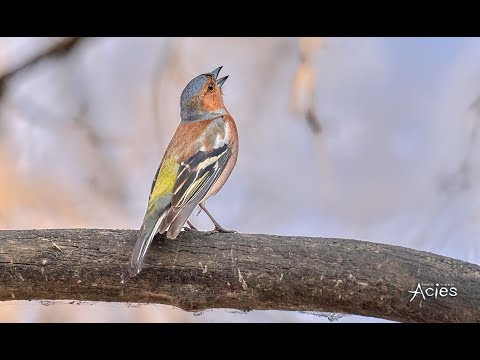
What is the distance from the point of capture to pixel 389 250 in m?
3.39

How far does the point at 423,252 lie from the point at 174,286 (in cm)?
121

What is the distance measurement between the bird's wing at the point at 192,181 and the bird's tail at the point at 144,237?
4 centimetres

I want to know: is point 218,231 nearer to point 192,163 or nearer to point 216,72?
point 192,163

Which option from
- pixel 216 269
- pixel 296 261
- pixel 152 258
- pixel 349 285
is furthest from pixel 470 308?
pixel 152 258

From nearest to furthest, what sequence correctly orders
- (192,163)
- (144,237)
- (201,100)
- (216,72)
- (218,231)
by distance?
1. (144,237)
2. (218,231)
3. (192,163)
4. (201,100)
5. (216,72)

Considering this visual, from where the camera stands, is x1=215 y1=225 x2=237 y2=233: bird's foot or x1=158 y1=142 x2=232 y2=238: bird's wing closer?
x1=158 y1=142 x2=232 y2=238: bird's wing

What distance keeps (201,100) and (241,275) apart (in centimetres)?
129

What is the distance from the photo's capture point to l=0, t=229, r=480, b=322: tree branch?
3.30 metres

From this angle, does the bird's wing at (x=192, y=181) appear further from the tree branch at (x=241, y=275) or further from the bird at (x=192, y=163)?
the tree branch at (x=241, y=275)

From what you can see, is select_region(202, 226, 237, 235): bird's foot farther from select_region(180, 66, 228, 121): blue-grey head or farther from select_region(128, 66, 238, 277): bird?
select_region(180, 66, 228, 121): blue-grey head

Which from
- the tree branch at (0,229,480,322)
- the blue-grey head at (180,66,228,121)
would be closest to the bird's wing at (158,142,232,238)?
the tree branch at (0,229,480,322)

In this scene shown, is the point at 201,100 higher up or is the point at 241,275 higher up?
the point at 201,100

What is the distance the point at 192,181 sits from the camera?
358 cm

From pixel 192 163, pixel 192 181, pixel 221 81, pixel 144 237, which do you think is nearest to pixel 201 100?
pixel 221 81
